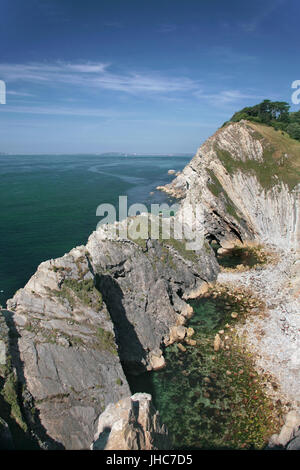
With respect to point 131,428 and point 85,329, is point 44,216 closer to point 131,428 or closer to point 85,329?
point 85,329

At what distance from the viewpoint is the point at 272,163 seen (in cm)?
4653

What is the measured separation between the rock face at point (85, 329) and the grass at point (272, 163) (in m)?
25.9

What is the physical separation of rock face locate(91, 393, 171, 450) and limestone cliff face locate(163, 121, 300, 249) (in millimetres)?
34248

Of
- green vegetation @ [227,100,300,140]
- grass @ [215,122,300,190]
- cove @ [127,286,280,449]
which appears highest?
green vegetation @ [227,100,300,140]

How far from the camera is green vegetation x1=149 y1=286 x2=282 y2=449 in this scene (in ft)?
56.0

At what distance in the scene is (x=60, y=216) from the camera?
65.8 metres

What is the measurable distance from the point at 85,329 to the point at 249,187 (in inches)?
1446

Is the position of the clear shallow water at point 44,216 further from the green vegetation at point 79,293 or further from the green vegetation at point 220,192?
the green vegetation at point 220,192

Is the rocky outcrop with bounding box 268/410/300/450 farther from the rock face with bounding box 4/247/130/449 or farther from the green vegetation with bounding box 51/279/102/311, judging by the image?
the green vegetation with bounding box 51/279/102/311

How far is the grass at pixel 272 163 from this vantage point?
4458cm

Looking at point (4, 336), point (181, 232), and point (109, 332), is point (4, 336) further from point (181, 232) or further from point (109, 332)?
point (181, 232)

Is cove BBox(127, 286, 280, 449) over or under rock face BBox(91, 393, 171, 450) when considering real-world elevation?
under

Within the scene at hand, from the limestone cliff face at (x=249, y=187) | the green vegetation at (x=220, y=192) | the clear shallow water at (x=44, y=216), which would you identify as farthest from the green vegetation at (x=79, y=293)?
the green vegetation at (x=220, y=192)

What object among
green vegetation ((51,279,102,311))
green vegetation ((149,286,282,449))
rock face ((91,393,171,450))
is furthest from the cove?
green vegetation ((51,279,102,311))
